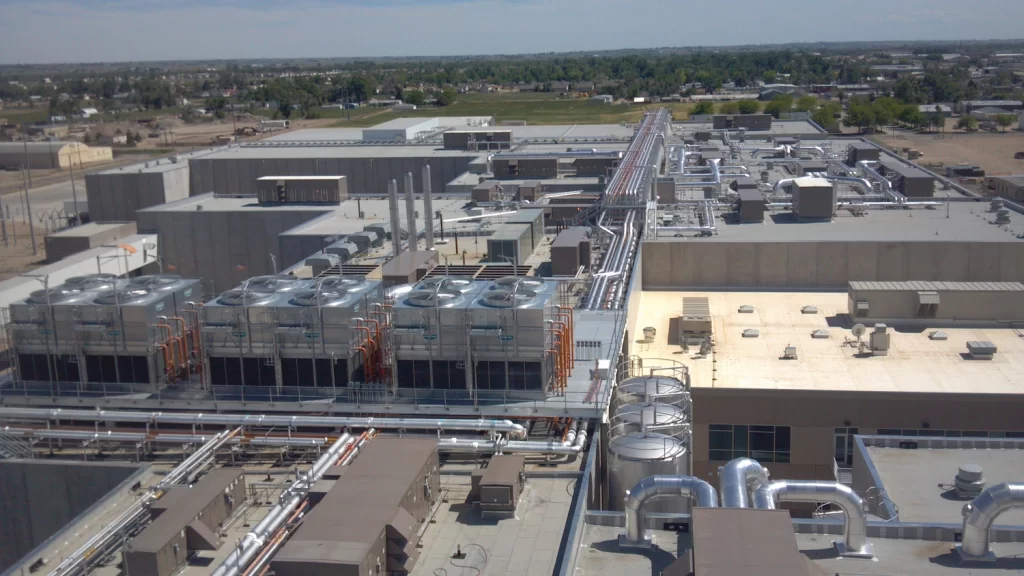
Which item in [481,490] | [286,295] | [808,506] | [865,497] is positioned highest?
[286,295]

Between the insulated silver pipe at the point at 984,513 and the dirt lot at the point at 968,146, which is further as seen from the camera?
the dirt lot at the point at 968,146

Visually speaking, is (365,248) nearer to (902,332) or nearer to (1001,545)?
(902,332)

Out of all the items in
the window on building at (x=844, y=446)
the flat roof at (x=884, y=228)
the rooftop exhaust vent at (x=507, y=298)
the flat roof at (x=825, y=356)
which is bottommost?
the window on building at (x=844, y=446)

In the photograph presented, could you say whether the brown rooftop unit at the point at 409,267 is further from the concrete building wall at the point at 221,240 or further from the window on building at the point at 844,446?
the concrete building wall at the point at 221,240

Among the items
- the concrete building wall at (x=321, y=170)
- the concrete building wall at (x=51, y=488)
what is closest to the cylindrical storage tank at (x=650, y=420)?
the concrete building wall at (x=51, y=488)

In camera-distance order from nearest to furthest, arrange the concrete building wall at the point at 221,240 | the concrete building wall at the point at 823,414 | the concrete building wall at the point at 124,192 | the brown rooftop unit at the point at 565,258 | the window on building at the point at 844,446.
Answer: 1. the concrete building wall at the point at 823,414
2. the window on building at the point at 844,446
3. the brown rooftop unit at the point at 565,258
4. the concrete building wall at the point at 221,240
5. the concrete building wall at the point at 124,192

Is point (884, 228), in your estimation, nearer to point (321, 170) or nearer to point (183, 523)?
point (183, 523)

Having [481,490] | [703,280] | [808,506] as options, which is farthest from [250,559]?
[703,280]
